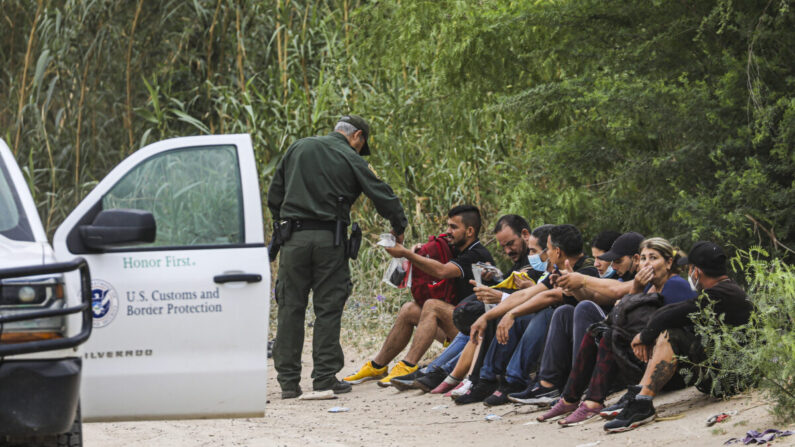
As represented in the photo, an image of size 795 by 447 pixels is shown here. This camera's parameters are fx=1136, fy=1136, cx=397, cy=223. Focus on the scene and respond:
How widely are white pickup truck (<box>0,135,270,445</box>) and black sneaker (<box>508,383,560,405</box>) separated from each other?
2.55 metres

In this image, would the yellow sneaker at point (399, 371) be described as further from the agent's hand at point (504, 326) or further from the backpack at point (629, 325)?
the backpack at point (629, 325)

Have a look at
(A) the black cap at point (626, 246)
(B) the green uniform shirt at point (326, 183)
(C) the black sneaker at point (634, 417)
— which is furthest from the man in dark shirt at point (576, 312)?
(B) the green uniform shirt at point (326, 183)

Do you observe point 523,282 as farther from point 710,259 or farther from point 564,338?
point 710,259

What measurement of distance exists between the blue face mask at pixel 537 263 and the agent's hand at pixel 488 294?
42 cm

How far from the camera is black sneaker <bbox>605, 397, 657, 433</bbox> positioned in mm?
6008

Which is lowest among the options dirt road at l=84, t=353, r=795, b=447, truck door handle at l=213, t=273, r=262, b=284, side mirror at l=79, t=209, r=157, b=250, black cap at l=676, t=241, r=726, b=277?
dirt road at l=84, t=353, r=795, b=447

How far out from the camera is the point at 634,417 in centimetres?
602

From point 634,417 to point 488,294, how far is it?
180 centimetres

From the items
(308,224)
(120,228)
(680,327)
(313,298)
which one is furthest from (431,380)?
(120,228)

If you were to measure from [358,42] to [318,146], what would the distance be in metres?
4.20

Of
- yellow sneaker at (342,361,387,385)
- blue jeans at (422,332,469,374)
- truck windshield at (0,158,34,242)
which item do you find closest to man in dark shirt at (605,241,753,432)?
blue jeans at (422,332,469,374)

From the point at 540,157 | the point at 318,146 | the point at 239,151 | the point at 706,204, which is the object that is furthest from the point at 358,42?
the point at 239,151

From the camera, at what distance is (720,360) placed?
18.7 ft

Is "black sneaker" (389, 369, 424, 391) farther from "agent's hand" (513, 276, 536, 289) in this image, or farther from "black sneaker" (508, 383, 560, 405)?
"black sneaker" (508, 383, 560, 405)
